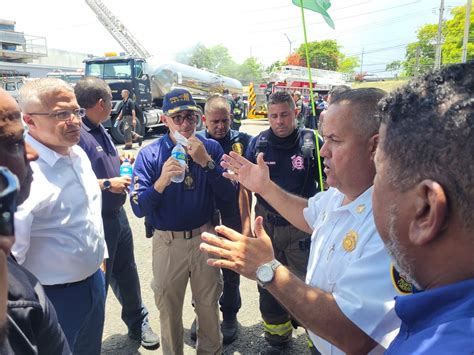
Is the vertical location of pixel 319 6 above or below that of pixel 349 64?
below

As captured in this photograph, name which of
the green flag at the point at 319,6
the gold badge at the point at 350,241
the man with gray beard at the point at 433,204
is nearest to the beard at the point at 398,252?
the man with gray beard at the point at 433,204

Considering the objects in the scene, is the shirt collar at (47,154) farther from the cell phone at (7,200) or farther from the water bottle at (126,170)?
the cell phone at (7,200)

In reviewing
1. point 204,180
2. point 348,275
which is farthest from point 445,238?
point 204,180

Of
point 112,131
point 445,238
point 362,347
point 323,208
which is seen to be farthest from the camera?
point 112,131

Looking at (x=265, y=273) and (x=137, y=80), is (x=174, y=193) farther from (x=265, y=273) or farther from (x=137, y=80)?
(x=137, y=80)

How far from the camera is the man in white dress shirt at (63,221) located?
192 cm

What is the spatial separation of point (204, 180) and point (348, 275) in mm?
1525

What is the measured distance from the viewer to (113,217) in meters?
2.95

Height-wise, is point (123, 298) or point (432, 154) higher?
point (432, 154)

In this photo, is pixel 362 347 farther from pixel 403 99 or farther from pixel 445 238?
pixel 403 99

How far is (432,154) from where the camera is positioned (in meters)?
0.79

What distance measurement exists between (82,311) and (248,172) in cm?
134

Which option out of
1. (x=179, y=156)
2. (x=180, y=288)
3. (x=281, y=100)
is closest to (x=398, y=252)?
(x=179, y=156)

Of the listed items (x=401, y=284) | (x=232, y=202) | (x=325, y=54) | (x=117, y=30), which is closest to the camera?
(x=401, y=284)
